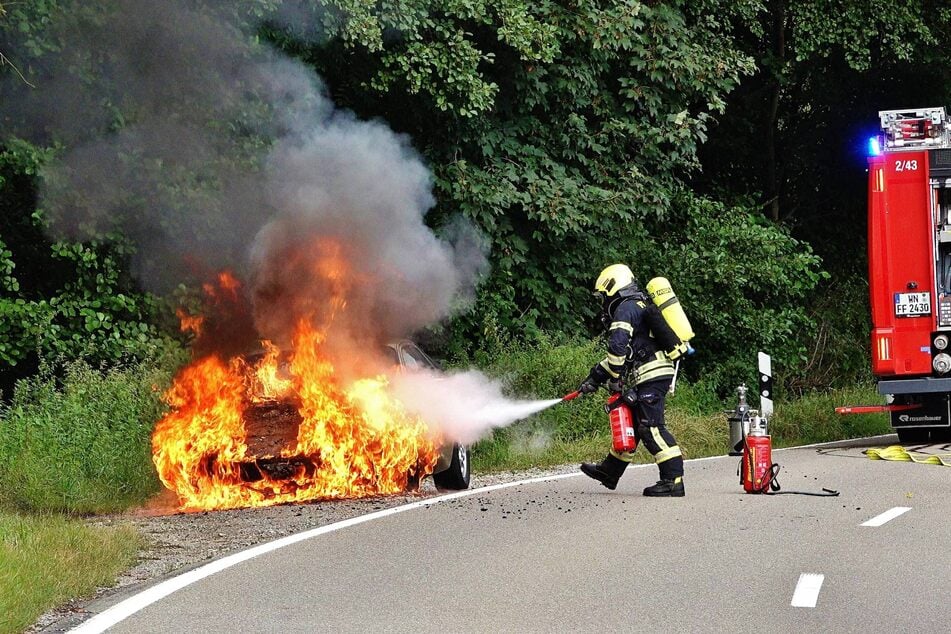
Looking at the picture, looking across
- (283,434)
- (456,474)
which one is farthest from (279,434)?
(456,474)

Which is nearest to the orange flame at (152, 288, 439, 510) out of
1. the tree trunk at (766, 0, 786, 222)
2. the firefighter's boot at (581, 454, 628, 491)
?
the firefighter's boot at (581, 454, 628, 491)

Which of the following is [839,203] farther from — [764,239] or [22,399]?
[22,399]

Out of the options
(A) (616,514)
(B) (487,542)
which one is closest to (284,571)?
(B) (487,542)

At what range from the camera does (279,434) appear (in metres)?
10.7

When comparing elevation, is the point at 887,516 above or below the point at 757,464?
below

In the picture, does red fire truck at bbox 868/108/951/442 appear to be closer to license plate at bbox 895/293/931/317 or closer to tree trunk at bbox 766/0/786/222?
license plate at bbox 895/293/931/317

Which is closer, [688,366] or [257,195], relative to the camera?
[257,195]

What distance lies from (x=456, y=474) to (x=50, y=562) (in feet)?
15.0

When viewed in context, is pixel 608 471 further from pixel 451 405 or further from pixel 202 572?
pixel 202 572

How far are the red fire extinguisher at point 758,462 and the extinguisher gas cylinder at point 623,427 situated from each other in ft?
2.93

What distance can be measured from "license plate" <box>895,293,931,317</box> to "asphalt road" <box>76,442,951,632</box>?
15.3ft

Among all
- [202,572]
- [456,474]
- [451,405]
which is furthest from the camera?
[456,474]

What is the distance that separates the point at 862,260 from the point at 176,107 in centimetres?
1604

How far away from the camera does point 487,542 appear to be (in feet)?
28.6
